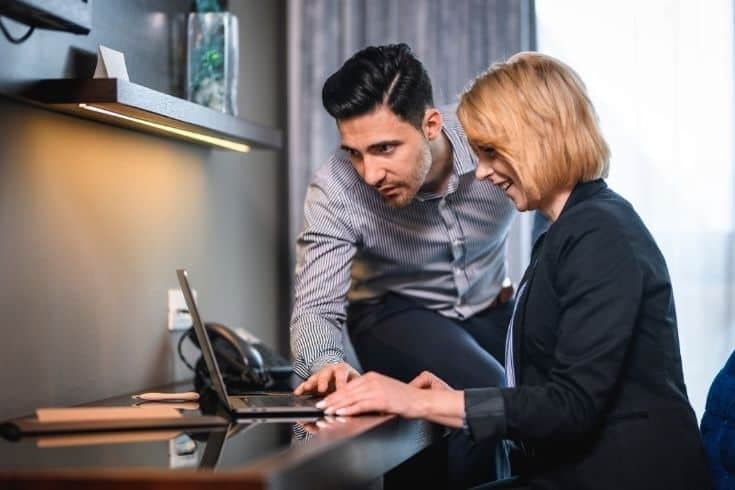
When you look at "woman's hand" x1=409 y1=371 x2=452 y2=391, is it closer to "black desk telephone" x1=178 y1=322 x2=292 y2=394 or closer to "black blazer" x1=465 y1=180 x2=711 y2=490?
"black blazer" x1=465 y1=180 x2=711 y2=490

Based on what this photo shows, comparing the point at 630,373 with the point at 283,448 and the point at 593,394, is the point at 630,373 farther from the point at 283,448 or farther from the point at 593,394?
the point at 283,448

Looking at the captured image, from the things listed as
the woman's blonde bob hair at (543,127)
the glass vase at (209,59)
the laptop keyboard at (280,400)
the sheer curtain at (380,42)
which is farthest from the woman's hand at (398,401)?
the sheer curtain at (380,42)

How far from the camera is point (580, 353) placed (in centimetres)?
152

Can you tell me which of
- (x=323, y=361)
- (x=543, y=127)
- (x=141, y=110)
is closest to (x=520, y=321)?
(x=543, y=127)

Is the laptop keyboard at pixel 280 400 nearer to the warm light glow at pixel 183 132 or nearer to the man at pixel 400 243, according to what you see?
the man at pixel 400 243

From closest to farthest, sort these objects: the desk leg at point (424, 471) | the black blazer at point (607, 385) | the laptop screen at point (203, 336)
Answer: the black blazer at point (607, 385) → the laptop screen at point (203, 336) → the desk leg at point (424, 471)

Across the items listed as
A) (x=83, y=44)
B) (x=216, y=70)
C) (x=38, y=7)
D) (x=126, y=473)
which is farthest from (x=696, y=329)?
(x=126, y=473)

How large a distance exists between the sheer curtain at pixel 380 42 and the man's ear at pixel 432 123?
2.31 ft

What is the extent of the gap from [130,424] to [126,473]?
1.51 ft

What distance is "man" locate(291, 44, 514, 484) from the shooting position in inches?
92.2

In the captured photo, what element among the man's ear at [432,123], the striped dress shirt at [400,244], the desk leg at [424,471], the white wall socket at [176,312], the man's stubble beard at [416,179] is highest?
the man's ear at [432,123]

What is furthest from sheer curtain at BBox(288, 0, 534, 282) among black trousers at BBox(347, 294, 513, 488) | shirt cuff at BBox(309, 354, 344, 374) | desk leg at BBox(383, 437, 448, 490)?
shirt cuff at BBox(309, 354, 344, 374)

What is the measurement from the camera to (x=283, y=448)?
133 cm

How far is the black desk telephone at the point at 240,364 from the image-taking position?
2.45m
